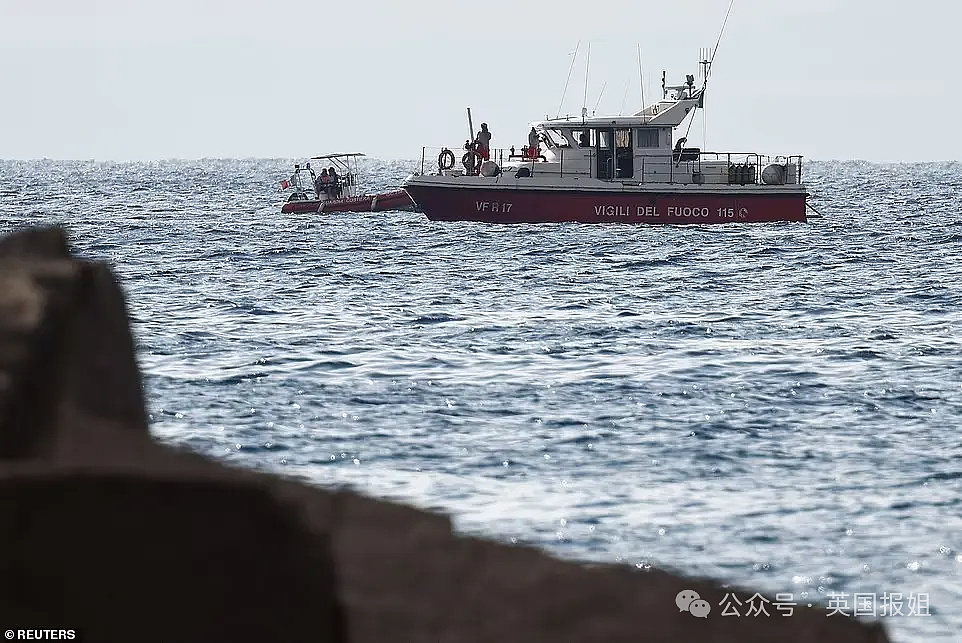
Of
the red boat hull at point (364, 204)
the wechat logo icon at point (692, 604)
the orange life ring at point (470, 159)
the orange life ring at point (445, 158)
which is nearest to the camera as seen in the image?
the wechat logo icon at point (692, 604)

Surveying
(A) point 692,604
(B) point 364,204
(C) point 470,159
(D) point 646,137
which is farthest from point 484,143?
(A) point 692,604

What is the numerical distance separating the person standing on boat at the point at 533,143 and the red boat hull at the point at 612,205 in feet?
5.22

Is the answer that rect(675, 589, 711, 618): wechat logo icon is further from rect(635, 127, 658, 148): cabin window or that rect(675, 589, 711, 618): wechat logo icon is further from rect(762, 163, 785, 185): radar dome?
rect(762, 163, 785, 185): radar dome

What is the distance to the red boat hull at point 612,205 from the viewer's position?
39.8 meters

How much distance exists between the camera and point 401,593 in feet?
7.84

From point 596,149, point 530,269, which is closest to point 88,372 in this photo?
point 530,269

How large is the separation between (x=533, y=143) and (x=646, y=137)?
371 cm

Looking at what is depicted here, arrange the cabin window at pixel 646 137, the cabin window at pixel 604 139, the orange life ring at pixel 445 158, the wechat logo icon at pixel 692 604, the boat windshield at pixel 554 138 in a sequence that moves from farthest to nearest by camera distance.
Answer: the orange life ring at pixel 445 158, the boat windshield at pixel 554 138, the cabin window at pixel 646 137, the cabin window at pixel 604 139, the wechat logo icon at pixel 692 604

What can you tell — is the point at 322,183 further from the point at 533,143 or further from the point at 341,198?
the point at 533,143

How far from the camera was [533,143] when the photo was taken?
41.2 metres

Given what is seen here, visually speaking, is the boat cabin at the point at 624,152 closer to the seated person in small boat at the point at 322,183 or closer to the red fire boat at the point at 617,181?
the red fire boat at the point at 617,181

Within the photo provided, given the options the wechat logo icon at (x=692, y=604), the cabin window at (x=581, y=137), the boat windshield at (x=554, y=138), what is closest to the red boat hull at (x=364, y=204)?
the boat windshield at (x=554, y=138)

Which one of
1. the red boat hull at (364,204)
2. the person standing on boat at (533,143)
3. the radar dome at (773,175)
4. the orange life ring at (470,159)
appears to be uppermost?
the person standing on boat at (533,143)

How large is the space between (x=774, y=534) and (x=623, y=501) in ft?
4.46
